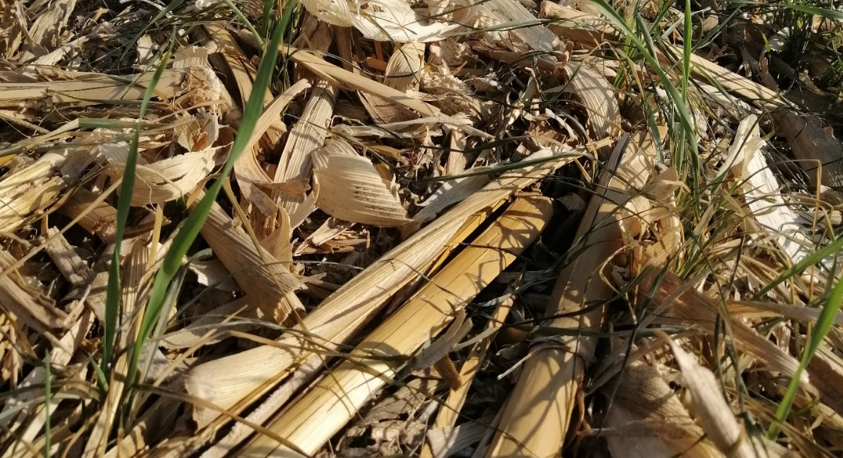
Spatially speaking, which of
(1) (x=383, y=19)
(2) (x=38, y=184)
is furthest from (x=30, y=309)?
(1) (x=383, y=19)

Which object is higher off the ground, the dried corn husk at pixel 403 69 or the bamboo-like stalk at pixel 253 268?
the dried corn husk at pixel 403 69

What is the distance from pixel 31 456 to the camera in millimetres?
734

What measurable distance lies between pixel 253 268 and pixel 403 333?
24 centimetres

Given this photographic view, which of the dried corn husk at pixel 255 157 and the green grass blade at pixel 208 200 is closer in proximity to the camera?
the green grass blade at pixel 208 200

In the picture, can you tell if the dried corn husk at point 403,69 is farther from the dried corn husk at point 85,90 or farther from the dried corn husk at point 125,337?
the dried corn husk at point 125,337

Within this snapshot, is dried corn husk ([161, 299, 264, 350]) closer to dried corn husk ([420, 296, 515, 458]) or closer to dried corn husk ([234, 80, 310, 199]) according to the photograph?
dried corn husk ([234, 80, 310, 199])

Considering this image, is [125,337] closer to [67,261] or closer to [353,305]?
[67,261]

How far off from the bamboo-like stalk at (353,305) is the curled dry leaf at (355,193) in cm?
7

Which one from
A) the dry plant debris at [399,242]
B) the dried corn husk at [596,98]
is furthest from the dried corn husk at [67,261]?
the dried corn husk at [596,98]

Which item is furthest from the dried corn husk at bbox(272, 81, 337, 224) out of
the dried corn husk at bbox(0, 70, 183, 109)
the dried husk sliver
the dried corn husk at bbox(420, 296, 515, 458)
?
the dried corn husk at bbox(420, 296, 515, 458)

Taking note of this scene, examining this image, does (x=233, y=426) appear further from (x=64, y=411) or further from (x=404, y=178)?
(x=404, y=178)

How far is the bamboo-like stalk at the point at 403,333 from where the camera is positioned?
80 centimetres

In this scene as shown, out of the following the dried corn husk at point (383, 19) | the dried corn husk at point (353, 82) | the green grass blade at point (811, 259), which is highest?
the dried corn husk at point (383, 19)

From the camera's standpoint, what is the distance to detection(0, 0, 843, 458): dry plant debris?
0.79 m
